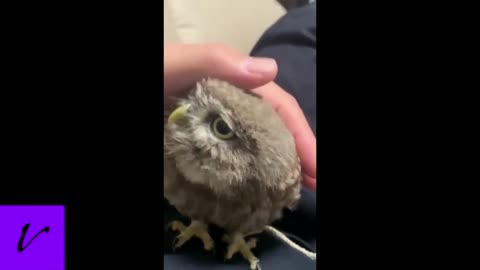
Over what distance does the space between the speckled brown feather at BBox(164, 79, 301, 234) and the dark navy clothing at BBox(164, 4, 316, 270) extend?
0.14 ft

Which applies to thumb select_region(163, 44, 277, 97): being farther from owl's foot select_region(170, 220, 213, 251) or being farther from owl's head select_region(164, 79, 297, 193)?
owl's foot select_region(170, 220, 213, 251)

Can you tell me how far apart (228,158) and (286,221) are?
15 cm

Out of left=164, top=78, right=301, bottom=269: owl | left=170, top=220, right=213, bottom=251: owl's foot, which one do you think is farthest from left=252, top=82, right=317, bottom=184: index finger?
left=170, top=220, right=213, bottom=251: owl's foot

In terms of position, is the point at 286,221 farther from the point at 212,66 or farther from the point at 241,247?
the point at 212,66

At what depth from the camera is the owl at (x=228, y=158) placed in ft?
1.54

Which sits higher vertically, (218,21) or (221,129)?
(218,21)

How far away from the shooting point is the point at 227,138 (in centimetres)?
48

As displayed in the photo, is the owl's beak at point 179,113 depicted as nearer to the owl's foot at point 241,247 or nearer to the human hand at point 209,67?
the human hand at point 209,67

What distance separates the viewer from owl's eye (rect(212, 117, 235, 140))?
0.47 metres

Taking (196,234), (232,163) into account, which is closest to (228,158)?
(232,163)

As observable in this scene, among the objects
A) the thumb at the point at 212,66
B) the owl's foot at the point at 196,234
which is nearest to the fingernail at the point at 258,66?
the thumb at the point at 212,66
